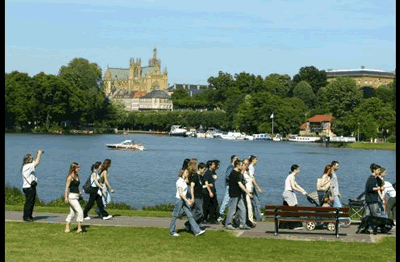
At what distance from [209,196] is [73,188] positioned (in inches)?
165

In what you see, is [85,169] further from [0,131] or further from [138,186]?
[0,131]

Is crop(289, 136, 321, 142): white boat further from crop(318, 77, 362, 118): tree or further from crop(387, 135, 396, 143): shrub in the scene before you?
crop(387, 135, 396, 143): shrub

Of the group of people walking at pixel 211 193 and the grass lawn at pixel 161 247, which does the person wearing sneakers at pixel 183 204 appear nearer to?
the group of people walking at pixel 211 193

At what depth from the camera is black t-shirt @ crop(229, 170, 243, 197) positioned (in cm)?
2034

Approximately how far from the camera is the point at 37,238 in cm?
1820

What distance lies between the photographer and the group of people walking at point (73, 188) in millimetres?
19344

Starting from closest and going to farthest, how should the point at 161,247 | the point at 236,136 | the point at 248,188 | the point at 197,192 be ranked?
the point at 161,247 < the point at 197,192 < the point at 248,188 < the point at 236,136

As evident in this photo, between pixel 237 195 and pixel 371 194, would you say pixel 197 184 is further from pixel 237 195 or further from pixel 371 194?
pixel 371 194

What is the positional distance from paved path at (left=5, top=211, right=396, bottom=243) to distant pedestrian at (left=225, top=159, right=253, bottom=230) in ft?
1.39

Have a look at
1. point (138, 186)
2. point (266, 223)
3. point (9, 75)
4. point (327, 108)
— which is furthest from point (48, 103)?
point (266, 223)

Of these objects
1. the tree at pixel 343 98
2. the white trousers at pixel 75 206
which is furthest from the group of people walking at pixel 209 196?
the tree at pixel 343 98

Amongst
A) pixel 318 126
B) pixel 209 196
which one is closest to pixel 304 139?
pixel 318 126

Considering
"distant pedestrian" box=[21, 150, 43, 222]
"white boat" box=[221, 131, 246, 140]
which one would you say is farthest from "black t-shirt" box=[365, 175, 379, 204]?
"white boat" box=[221, 131, 246, 140]

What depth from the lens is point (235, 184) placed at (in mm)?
20453
